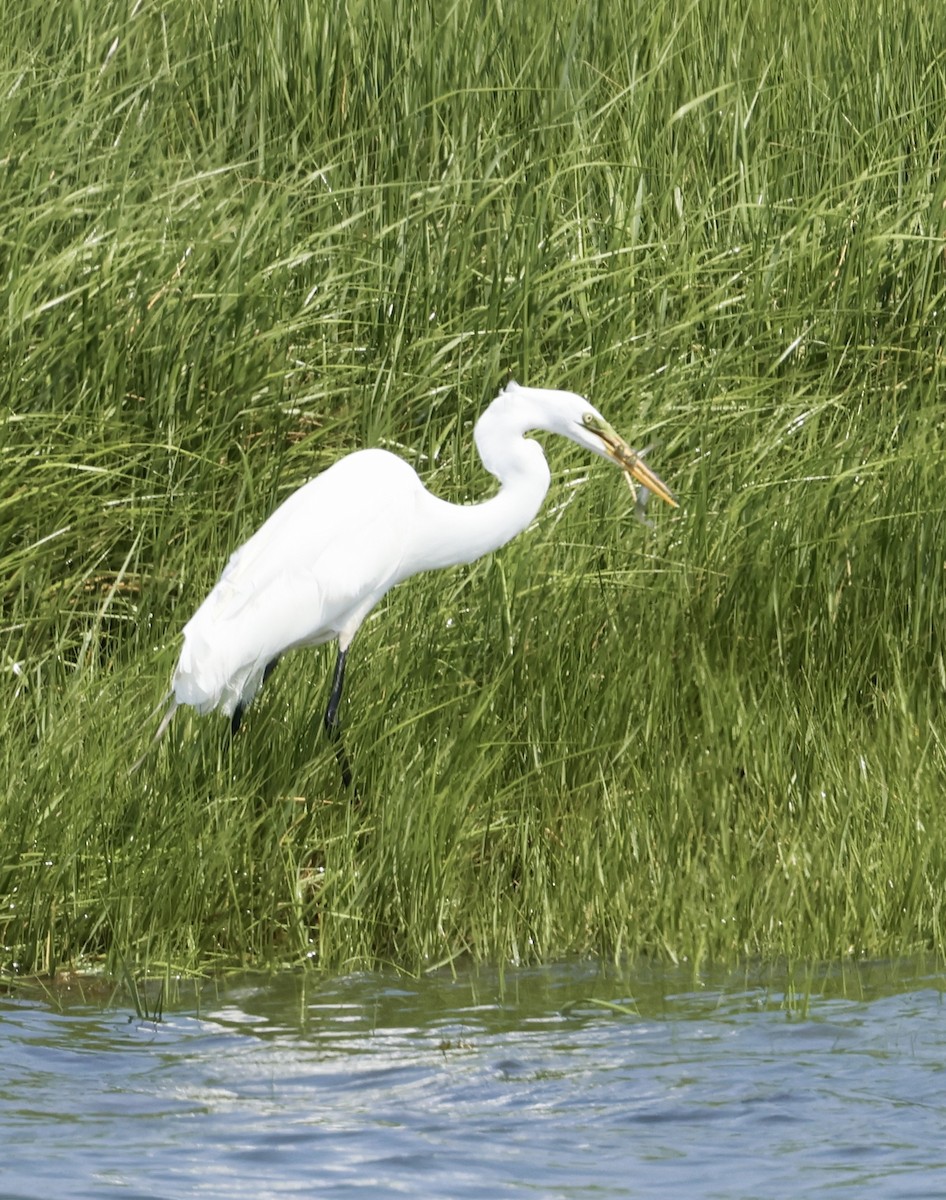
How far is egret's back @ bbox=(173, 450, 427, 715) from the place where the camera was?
4258mm

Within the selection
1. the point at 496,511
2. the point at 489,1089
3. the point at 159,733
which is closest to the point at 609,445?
the point at 496,511

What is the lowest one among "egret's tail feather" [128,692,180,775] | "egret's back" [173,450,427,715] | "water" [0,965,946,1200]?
"water" [0,965,946,1200]

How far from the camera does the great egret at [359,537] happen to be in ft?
14.0

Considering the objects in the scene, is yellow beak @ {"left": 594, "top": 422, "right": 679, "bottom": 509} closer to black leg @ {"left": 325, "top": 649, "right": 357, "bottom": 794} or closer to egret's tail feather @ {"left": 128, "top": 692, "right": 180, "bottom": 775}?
black leg @ {"left": 325, "top": 649, "right": 357, "bottom": 794}

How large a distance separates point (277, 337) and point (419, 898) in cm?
188

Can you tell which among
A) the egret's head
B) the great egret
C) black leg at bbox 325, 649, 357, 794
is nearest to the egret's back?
the great egret

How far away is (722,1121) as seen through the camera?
9.74ft

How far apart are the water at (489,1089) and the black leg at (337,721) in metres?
0.53

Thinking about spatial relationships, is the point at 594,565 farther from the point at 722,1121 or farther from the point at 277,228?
the point at 722,1121

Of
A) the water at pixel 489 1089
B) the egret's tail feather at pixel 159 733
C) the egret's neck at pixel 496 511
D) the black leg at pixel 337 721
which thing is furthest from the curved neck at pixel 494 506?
the water at pixel 489 1089

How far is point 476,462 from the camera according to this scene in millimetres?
5344

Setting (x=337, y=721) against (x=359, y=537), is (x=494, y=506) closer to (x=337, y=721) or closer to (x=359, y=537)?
(x=359, y=537)

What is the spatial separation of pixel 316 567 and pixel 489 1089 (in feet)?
5.27

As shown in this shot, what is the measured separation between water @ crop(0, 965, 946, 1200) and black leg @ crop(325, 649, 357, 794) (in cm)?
53
